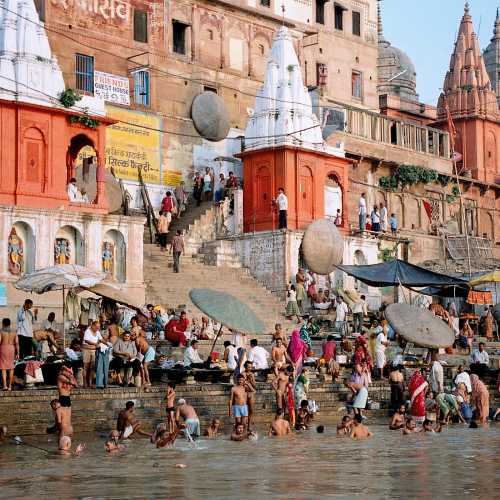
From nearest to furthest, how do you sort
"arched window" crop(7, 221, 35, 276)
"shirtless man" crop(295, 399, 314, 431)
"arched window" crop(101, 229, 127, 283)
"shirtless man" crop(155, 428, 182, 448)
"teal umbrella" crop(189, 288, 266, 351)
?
1. "shirtless man" crop(155, 428, 182, 448)
2. "shirtless man" crop(295, 399, 314, 431)
3. "teal umbrella" crop(189, 288, 266, 351)
4. "arched window" crop(7, 221, 35, 276)
5. "arched window" crop(101, 229, 127, 283)

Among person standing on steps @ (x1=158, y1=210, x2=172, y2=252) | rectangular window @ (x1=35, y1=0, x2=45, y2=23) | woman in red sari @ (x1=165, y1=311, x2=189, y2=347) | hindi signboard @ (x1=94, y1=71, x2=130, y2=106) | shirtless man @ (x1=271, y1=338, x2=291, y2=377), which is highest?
rectangular window @ (x1=35, y1=0, x2=45, y2=23)

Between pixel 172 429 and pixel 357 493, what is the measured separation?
18.0ft

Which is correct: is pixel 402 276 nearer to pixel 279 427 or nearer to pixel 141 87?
pixel 279 427

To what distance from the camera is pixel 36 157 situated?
80.9 ft

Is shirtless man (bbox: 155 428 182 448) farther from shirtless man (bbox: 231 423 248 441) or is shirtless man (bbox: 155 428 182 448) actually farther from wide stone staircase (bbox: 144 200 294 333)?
wide stone staircase (bbox: 144 200 294 333)

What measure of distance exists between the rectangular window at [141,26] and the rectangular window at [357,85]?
10.1m

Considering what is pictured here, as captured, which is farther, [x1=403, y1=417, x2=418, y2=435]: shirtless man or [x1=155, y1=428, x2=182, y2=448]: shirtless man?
[x1=403, y1=417, x2=418, y2=435]: shirtless man

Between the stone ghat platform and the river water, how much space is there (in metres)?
0.35

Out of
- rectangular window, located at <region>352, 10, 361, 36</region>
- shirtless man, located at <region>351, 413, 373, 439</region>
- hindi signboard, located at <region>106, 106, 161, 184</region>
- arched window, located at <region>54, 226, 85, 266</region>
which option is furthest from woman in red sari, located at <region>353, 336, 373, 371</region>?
rectangular window, located at <region>352, 10, 361, 36</region>

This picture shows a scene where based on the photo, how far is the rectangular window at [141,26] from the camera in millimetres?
33531

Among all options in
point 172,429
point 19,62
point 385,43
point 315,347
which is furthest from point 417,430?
point 385,43

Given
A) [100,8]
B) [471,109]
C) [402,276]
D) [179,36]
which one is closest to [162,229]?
[402,276]

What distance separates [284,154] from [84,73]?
5.97 m

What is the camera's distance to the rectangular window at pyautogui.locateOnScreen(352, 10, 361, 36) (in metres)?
41.7
